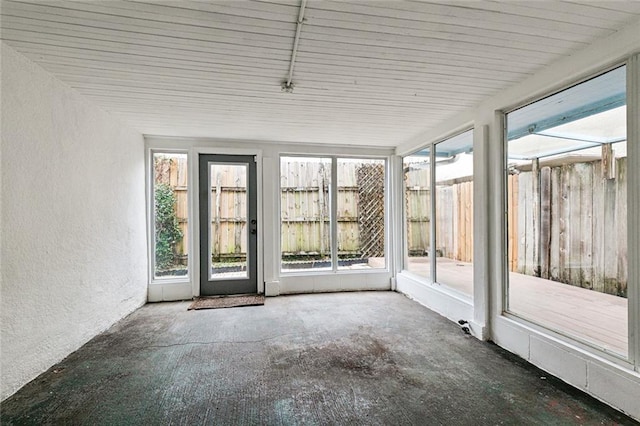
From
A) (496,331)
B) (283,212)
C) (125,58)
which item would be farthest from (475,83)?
(283,212)

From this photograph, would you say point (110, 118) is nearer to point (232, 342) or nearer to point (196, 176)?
point (196, 176)

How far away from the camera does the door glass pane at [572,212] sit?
7.03ft

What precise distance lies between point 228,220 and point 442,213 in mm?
2981

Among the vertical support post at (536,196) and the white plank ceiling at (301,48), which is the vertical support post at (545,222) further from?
the white plank ceiling at (301,48)

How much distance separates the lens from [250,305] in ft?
13.3

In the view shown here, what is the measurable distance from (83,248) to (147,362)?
120cm

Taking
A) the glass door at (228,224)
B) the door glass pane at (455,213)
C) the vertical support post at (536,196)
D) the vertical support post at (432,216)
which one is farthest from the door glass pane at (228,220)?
the vertical support post at (536,196)

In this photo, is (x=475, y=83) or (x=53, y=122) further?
(x=475, y=83)

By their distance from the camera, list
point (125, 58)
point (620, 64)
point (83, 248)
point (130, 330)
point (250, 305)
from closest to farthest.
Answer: point (620, 64)
point (125, 58)
point (83, 248)
point (130, 330)
point (250, 305)

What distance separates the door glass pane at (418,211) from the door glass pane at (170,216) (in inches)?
129

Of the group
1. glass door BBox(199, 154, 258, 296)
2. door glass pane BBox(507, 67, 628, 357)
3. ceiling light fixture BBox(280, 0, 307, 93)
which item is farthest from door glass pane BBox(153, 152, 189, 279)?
door glass pane BBox(507, 67, 628, 357)

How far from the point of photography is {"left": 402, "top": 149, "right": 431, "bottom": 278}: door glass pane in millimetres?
4215

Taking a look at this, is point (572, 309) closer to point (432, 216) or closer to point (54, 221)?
point (432, 216)

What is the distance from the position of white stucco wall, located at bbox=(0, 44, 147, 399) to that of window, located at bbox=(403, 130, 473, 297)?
3790mm
